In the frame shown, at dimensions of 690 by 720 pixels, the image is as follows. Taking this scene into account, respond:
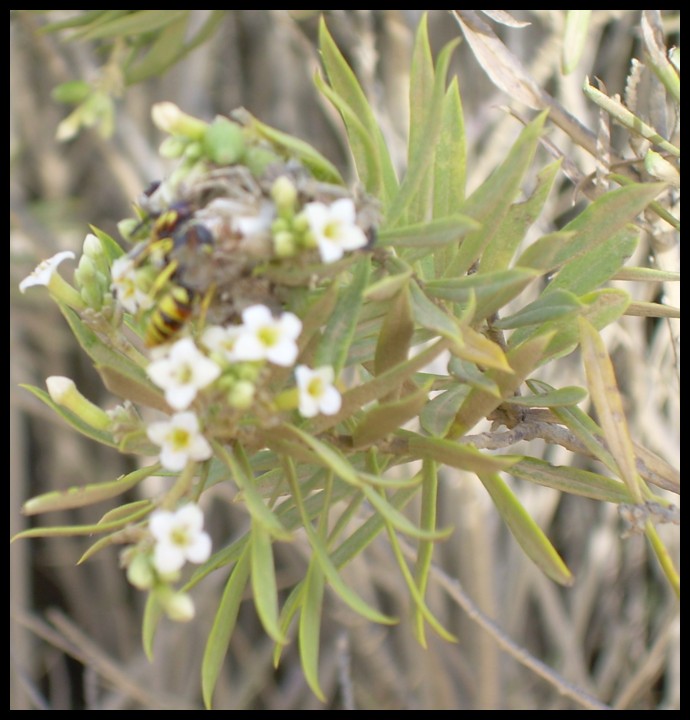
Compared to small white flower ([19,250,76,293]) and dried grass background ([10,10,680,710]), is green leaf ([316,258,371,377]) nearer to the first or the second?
small white flower ([19,250,76,293])

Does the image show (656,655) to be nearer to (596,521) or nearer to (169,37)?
(596,521)

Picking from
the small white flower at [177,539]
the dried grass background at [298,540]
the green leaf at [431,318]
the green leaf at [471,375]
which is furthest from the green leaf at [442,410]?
the dried grass background at [298,540]

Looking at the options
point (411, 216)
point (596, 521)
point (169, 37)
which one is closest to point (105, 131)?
point (169, 37)

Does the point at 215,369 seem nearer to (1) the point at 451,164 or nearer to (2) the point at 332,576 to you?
(2) the point at 332,576

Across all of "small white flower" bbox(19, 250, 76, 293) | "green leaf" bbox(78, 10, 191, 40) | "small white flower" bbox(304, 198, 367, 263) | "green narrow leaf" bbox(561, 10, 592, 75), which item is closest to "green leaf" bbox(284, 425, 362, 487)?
"small white flower" bbox(304, 198, 367, 263)

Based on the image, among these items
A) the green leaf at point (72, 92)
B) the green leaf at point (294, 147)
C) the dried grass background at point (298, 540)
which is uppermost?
the green leaf at point (72, 92)

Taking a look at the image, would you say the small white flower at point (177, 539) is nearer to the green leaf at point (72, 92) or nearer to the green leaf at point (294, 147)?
the green leaf at point (294, 147)
